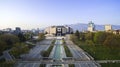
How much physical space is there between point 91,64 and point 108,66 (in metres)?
1.92

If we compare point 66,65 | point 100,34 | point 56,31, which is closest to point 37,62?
point 66,65

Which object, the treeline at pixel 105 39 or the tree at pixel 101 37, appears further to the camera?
the tree at pixel 101 37

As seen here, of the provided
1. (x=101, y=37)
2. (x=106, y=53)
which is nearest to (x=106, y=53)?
(x=106, y=53)

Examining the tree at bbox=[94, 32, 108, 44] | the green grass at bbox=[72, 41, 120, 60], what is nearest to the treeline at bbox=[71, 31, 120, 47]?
the tree at bbox=[94, 32, 108, 44]

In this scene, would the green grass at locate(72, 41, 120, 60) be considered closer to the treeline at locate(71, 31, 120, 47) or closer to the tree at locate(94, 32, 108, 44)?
the treeline at locate(71, 31, 120, 47)

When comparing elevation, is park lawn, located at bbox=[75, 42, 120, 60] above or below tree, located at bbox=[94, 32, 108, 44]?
below

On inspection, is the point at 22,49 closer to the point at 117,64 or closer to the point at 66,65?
the point at 66,65

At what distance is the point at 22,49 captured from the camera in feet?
95.3

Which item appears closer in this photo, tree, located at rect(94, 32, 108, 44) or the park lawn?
the park lawn

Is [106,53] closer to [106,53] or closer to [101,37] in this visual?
[106,53]

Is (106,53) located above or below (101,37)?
below

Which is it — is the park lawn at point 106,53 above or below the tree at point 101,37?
below

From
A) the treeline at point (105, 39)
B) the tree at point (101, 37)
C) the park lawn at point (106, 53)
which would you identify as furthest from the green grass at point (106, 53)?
the tree at point (101, 37)

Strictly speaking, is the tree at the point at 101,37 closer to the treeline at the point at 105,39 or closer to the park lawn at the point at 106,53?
the treeline at the point at 105,39
